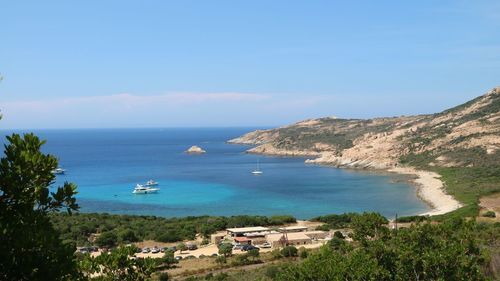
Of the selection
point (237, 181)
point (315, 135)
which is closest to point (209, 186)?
A: point (237, 181)

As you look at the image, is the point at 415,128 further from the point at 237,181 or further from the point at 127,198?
the point at 127,198

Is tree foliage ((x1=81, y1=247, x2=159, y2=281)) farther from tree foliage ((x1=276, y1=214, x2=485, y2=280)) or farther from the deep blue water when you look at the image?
the deep blue water

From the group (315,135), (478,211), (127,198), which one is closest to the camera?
(478,211)

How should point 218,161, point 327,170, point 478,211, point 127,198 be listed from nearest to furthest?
point 478,211, point 127,198, point 327,170, point 218,161

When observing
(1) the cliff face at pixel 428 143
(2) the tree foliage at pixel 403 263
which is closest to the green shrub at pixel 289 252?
(2) the tree foliage at pixel 403 263

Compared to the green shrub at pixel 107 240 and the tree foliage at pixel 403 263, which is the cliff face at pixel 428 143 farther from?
the tree foliage at pixel 403 263
